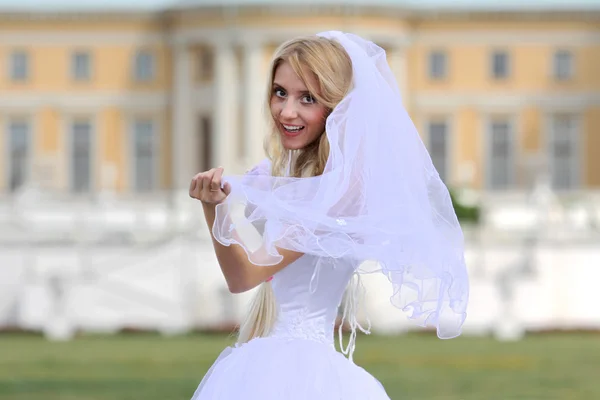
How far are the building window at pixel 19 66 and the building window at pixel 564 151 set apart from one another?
44.2 feet

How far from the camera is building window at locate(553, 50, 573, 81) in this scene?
148 ft

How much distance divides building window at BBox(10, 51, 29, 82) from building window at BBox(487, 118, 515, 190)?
11.9 meters

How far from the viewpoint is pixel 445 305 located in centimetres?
407

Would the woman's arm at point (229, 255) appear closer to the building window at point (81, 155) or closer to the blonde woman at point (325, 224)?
the blonde woman at point (325, 224)

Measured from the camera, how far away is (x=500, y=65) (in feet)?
149

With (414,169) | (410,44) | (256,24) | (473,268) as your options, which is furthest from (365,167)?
(410,44)

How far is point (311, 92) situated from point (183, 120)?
130 feet

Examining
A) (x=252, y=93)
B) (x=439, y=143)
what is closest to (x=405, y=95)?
(x=439, y=143)

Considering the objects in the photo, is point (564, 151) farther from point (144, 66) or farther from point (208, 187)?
point (208, 187)

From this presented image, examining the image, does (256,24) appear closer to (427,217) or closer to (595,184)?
(595,184)

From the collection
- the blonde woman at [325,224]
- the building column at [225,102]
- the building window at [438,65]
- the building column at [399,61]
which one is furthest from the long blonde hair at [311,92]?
the building window at [438,65]

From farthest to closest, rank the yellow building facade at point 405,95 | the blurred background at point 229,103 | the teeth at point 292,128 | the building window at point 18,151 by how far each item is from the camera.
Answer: the building window at point 18,151 → the yellow building facade at point 405,95 → the blurred background at point 229,103 → the teeth at point 292,128

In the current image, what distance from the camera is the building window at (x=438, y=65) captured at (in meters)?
45.0

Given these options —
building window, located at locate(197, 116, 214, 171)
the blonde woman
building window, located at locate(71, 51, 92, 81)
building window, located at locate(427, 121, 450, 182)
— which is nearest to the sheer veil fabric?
the blonde woman
